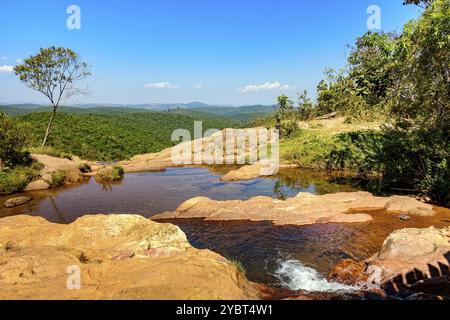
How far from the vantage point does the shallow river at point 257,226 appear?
439 inches

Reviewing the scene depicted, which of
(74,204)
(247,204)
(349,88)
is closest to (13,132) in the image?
(74,204)

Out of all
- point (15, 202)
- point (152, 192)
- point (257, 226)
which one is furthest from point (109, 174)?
point (257, 226)

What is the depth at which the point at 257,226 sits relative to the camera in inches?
599

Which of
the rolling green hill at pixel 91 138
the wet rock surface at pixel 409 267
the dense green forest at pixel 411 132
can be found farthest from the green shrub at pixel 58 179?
the wet rock surface at pixel 409 267

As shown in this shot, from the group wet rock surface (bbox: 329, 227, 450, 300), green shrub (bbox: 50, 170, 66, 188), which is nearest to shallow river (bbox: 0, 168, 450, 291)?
wet rock surface (bbox: 329, 227, 450, 300)

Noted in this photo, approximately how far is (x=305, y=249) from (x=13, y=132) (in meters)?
24.0

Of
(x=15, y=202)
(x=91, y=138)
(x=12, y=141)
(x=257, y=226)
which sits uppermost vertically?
(x=12, y=141)

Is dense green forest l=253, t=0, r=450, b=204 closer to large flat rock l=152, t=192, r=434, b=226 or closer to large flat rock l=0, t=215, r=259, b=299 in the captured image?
large flat rock l=152, t=192, r=434, b=226

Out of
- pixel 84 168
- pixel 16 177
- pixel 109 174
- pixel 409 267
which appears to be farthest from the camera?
pixel 84 168

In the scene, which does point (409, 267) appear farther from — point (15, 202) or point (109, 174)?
point (109, 174)

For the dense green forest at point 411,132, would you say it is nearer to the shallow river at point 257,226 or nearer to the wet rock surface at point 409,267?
the shallow river at point 257,226

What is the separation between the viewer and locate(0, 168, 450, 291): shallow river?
11.1 meters

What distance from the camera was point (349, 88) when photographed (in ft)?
152
